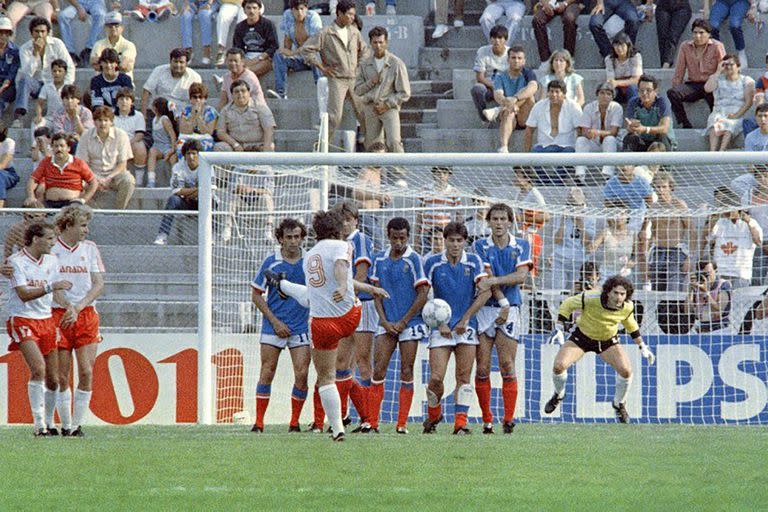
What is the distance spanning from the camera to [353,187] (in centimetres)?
1450

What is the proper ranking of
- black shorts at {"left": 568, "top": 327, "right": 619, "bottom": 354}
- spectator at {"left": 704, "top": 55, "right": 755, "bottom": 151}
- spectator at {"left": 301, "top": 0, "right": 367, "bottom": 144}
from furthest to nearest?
spectator at {"left": 301, "top": 0, "right": 367, "bottom": 144}, spectator at {"left": 704, "top": 55, "right": 755, "bottom": 151}, black shorts at {"left": 568, "top": 327, "right": 619, "bottom": 354}

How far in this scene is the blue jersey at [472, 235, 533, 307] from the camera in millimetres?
12336

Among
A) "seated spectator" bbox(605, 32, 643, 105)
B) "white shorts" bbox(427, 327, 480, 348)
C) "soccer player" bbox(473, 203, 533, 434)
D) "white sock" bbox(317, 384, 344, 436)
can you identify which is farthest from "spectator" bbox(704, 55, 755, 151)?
"white sock" bbox(317, 384, 344, 436)

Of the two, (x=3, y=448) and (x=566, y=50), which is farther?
(x=566, y=50)

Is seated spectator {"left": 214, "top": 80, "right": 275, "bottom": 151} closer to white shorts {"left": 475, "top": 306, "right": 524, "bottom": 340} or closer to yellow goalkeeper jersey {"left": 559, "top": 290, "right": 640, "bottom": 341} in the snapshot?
yellow goalkeeper jersey {"left": 559, "top": 290, "right": 640, "bottom": 341}

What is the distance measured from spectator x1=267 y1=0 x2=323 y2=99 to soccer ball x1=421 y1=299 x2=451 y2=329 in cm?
748

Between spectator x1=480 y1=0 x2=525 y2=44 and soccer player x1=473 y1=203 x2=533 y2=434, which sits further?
spectator x1=480 y1=0 x2=525 y2=44

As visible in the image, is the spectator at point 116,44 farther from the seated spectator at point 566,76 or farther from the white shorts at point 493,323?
the white shorts at point 493,323

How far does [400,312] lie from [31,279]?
10.3 ft

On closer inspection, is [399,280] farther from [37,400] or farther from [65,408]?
[37,400]

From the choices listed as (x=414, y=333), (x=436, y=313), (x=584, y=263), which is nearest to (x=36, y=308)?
(x=414, y=333)

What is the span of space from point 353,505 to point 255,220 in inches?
305

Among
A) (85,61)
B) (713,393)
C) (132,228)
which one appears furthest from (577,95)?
(85,61)

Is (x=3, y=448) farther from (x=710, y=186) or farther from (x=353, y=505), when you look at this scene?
(x=710, y=186)
